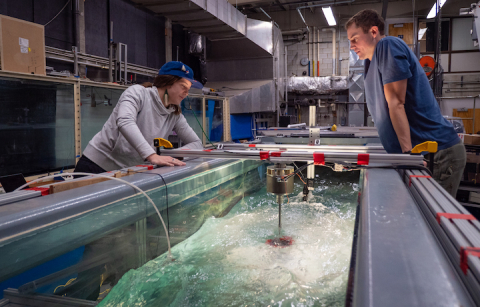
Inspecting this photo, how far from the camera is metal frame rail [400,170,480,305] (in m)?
0.39

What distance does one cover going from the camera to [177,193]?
121 cm

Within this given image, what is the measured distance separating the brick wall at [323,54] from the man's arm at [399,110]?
313 inches

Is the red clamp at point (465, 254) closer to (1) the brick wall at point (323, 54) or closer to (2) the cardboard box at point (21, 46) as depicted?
(2) the cardboard box at point (21, 46)

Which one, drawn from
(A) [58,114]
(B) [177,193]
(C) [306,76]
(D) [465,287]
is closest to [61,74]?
(A) [58,114]

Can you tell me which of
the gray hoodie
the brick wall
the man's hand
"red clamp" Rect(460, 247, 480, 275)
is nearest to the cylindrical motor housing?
the man's hand

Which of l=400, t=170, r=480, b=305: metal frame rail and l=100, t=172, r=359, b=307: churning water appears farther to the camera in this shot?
l=100, t=172, r=359, b=307: churning water

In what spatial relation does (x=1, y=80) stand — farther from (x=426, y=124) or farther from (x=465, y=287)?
(x=465, y=287)

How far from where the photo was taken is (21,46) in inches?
114

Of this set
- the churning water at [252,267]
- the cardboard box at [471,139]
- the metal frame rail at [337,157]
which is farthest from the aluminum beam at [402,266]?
the cardboard box at [471,139]

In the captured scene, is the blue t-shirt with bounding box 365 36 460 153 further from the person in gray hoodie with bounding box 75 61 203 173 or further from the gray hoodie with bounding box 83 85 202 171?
the gray hoodie with bounding box 83 85 202 171

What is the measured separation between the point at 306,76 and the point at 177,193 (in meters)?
7.87

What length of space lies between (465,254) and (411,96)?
102cm

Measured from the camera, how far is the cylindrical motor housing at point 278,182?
3.92 feet

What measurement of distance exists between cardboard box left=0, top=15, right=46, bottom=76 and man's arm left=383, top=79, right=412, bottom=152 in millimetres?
3079
